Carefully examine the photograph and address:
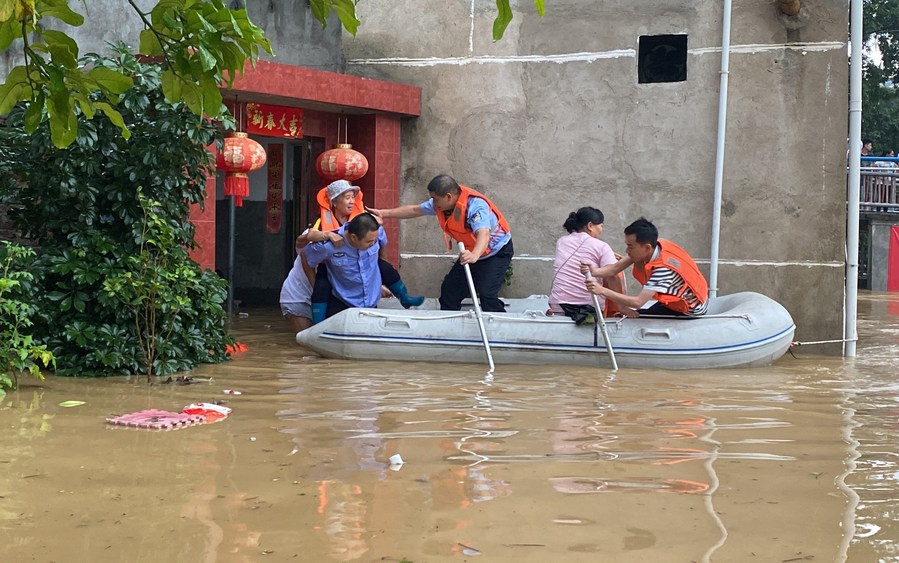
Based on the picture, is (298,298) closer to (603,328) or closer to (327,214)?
(327,214)

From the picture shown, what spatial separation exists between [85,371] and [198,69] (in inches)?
190

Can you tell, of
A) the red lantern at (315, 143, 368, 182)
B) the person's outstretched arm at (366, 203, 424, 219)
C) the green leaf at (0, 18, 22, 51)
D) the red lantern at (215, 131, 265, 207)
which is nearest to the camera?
the green leaf at (0, 18, 22, 51)

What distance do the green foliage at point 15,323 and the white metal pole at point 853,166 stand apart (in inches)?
257

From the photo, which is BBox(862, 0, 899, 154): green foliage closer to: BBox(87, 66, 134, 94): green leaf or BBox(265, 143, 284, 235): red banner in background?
BBox(265, 143, 284, 235): red banner in background

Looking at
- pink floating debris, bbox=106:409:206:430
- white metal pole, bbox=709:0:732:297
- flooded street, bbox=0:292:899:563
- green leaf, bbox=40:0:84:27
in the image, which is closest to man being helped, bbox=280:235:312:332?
flooded street, bbox=0:292:899:563

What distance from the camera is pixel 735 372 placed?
7.97 meters

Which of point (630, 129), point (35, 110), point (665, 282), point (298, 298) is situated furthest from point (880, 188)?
point (35, 110)

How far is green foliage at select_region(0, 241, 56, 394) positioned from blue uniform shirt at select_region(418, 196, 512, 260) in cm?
349

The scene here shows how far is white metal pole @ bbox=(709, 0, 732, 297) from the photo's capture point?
376 inches

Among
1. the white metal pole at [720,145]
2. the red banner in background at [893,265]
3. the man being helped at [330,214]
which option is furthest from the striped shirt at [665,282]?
the red banner in background at [893,265]

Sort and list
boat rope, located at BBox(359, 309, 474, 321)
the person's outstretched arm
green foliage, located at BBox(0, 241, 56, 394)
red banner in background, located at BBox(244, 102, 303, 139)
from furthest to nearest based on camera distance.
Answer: red banner in background, located at BBox(244, 102, 303, 139)
the person's outstretched arm
boat rope, located at BBox(359, 309, 474, 321)
green foliage, located at BBox(0, 241, 56, 394)

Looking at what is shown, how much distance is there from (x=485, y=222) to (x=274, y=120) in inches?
110

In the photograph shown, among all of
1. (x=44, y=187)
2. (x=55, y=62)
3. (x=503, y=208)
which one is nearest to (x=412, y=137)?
(x=503, y=208)

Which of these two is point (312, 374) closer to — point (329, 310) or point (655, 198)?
point (329, 310)
